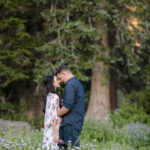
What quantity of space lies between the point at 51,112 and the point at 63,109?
0.63 feet

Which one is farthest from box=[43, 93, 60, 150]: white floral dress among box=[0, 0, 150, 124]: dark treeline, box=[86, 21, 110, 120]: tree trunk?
box=[86, 21, 110, 120]: tree trunk

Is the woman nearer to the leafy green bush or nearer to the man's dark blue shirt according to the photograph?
the man's dark blue shirt

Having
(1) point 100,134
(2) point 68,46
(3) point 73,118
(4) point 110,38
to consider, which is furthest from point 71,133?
(4) point 110,38

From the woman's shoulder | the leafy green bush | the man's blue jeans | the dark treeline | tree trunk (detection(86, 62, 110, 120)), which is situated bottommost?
the man's blue jeans

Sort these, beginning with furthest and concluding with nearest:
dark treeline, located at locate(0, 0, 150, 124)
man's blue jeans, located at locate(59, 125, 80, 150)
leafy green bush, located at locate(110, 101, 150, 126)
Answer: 1. leafy green bush, located at locate(110, 101, 150, 126)
2. dark treeline, located at locate(0, 0, 150, 124)
3. man's blue jeans, located at locate(59, 125, 80, 150)

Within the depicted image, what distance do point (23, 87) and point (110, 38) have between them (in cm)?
465

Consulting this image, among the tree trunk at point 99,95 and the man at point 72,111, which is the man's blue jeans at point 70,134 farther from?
the tree trunk at point 99,95

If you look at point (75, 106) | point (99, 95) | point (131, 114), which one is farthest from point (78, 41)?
point (75, 106)

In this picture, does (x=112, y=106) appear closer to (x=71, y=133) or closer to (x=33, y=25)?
(x=33, y=25)

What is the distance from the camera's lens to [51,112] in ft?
16.3

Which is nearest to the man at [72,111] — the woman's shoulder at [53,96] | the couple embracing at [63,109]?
the couple embracing at [63,109]

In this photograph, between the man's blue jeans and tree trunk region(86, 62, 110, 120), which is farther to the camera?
tree trunk region(86, 62, 110, 120)

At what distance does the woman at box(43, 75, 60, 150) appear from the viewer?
16.3 feet

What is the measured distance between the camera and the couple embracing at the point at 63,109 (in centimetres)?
497
